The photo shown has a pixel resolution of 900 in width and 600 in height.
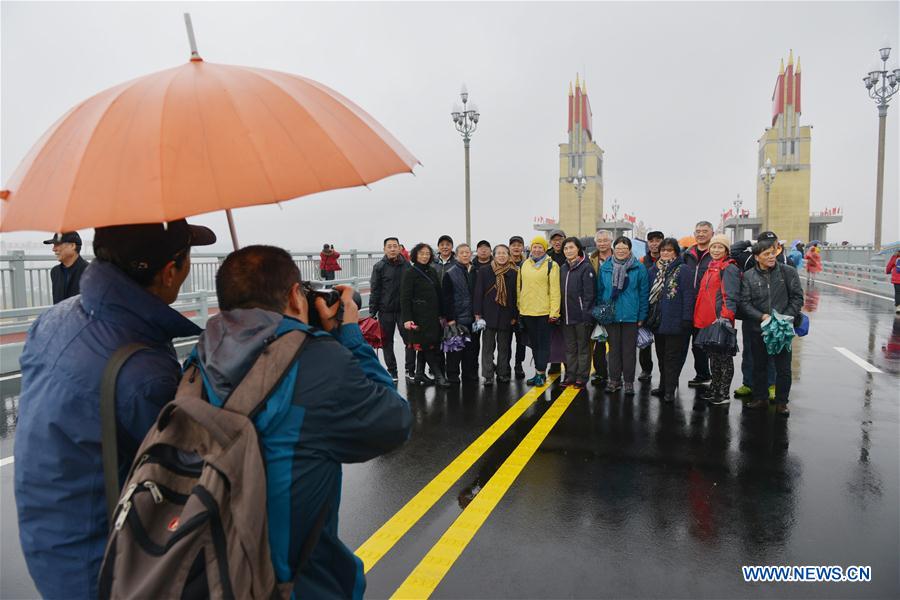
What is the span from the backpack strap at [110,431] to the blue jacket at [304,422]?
0.64 ft

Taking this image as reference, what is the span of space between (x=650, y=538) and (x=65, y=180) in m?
3.64

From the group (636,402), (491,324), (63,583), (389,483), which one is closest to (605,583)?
(389,483)

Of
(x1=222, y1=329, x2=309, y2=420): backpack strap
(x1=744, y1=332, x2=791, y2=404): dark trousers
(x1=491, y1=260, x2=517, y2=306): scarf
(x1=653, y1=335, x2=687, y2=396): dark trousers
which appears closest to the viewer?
(x1=222, y1=329, x2=309, y2=420): backpack strap

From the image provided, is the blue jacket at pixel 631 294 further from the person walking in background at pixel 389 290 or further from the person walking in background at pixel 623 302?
the person walking in background at pixel 389 290

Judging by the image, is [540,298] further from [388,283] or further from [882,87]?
[882,87]

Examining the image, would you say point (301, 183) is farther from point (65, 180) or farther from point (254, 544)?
point (254, 544)

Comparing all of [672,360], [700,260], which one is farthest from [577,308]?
[700,260]

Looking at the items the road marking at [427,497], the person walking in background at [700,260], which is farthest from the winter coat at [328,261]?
the person walking in background at [700,260]

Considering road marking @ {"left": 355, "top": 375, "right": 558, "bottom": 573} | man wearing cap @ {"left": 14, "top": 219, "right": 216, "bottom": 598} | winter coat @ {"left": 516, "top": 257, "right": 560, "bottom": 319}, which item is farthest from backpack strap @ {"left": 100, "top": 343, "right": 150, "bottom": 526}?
winter coat @ {"left": 516, "top": 257, "right": 560, "bottom": 319}

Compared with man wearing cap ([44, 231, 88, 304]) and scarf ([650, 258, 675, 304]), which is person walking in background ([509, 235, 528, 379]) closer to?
scarf ([650, 258, 675, 304])

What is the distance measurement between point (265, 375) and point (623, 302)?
6.29 meters

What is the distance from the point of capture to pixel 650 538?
3.71 metres

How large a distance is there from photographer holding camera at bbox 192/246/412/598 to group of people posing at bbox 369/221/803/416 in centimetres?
591

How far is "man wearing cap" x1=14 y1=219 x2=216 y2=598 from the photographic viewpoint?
1453mm
